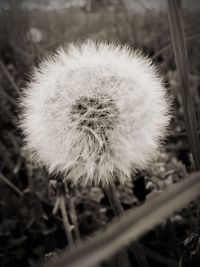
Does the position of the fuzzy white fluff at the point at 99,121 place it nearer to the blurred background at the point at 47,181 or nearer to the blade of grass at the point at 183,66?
the blade of grass at the point at 183,66

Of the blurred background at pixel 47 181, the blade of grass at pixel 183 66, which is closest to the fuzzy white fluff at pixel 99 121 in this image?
the blade of grass at pixel 183 66

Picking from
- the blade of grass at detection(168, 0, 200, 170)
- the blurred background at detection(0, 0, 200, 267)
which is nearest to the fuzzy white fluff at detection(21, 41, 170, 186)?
the blade of grass at detection(168, 0, 200, 170)

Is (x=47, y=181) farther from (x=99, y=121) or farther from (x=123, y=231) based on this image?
(x=123, y=231)

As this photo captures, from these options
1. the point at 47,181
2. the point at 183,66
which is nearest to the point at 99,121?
the point at 183,66

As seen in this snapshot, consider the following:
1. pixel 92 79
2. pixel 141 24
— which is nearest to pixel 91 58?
pixel 92 79

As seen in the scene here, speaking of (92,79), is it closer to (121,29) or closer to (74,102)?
(74,102)
